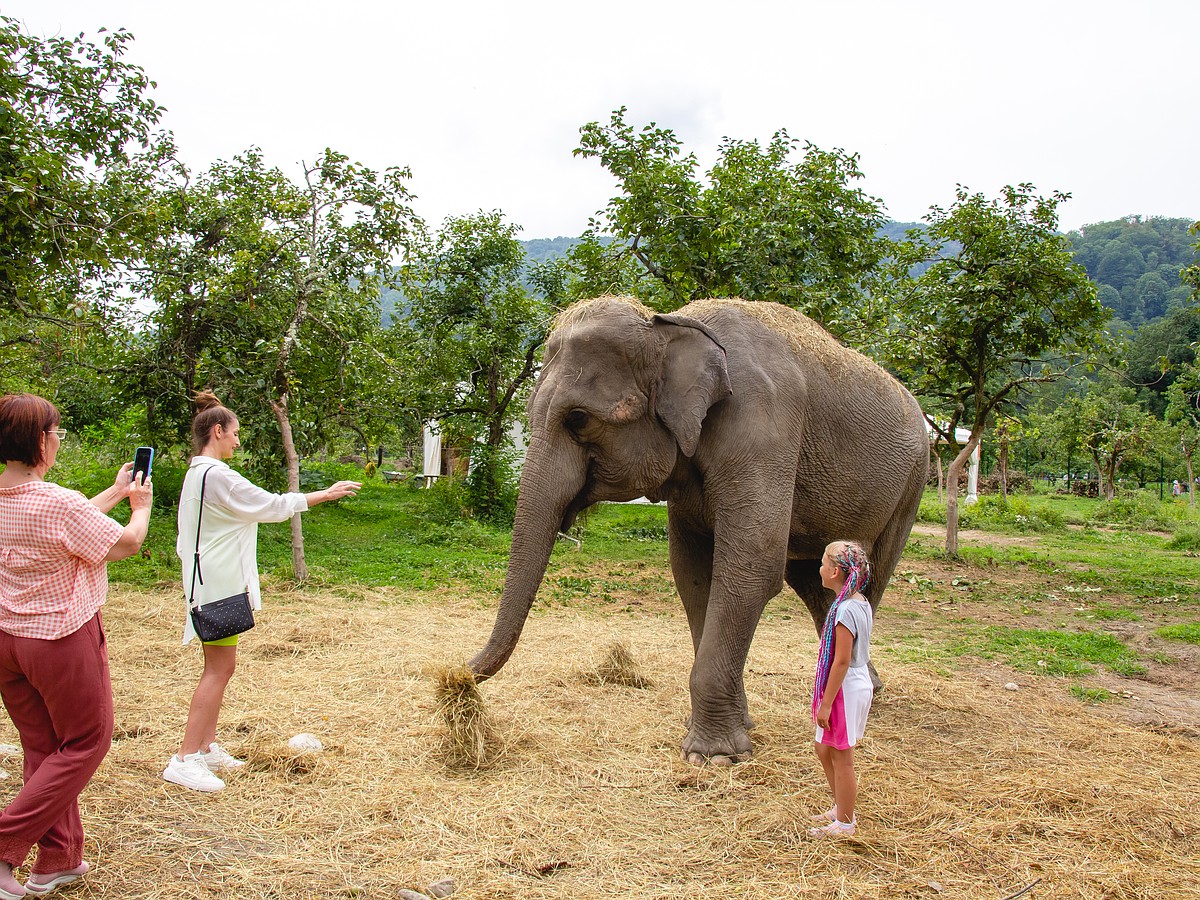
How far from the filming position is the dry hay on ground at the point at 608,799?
354 cm

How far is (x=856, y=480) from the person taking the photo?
579cm

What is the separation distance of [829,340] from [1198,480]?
42163 millimetres

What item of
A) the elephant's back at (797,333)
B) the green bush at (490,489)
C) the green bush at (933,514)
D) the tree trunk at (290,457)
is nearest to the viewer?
the elephant's back at (797,333)

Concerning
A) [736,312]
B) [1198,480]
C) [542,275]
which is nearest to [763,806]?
[736,312]

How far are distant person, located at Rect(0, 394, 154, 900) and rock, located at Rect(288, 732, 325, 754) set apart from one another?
1508 millimetres

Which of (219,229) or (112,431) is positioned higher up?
(219,229)

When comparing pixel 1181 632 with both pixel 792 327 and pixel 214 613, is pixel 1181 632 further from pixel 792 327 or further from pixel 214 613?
pixel 214 613

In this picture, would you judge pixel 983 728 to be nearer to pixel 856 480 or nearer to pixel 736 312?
pixel 856 480

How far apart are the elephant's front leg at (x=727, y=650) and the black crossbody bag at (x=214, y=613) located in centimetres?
241

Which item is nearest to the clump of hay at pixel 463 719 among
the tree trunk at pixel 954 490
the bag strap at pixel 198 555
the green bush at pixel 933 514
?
the bag strap at pixel 198 555

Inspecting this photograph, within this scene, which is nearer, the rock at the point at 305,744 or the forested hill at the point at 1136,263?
the rock at the point at 305,744

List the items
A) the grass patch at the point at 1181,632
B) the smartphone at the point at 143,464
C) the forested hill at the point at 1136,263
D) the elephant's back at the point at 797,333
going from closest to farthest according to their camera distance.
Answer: the smartphone at the point at 143,464 → the elephant's back at the point at 797,333 → the grass patch at the point at 1181,632 → the forested hill at the point at 1136,263

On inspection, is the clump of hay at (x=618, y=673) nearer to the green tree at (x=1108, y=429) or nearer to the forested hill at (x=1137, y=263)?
the green tree at (x=1108, y=429)

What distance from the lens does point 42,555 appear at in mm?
3191
